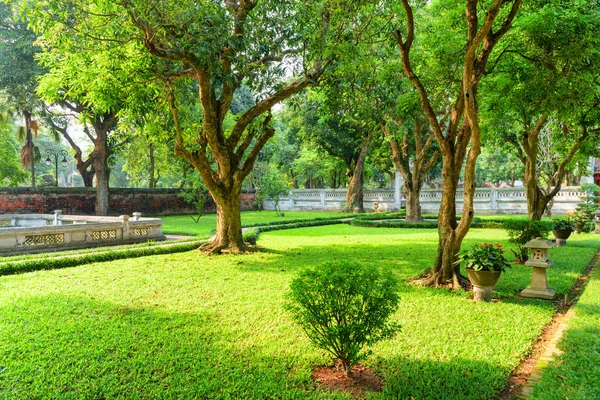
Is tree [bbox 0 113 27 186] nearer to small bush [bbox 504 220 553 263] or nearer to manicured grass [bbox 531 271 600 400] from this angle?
small bush [bbox 504 220 553 263]

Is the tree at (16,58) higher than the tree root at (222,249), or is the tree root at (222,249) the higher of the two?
the tree at (16,58)

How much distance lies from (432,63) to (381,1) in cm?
188

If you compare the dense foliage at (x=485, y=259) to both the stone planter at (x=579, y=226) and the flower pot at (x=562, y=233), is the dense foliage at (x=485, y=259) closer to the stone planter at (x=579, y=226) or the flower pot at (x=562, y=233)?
the flower pot at (x=562, y=233)

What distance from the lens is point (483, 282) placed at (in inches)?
238

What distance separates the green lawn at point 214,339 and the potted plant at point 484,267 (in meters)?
0.28

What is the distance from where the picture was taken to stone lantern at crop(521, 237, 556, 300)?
21.1 feet

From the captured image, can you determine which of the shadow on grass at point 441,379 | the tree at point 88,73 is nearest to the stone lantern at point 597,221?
the shadow on grass at point 441,379

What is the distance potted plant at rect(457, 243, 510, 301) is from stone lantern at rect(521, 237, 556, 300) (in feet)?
2.57

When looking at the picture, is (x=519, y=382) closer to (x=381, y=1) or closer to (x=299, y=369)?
(x=299, y=369)

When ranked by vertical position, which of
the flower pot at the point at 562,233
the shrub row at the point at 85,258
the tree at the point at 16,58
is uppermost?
the tree at the point at 16,58

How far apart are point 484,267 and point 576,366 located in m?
2.20

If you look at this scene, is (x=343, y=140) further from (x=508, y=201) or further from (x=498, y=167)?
(x=498, y=167)

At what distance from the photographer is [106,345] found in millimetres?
4410

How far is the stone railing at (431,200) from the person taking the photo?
80.7ft
